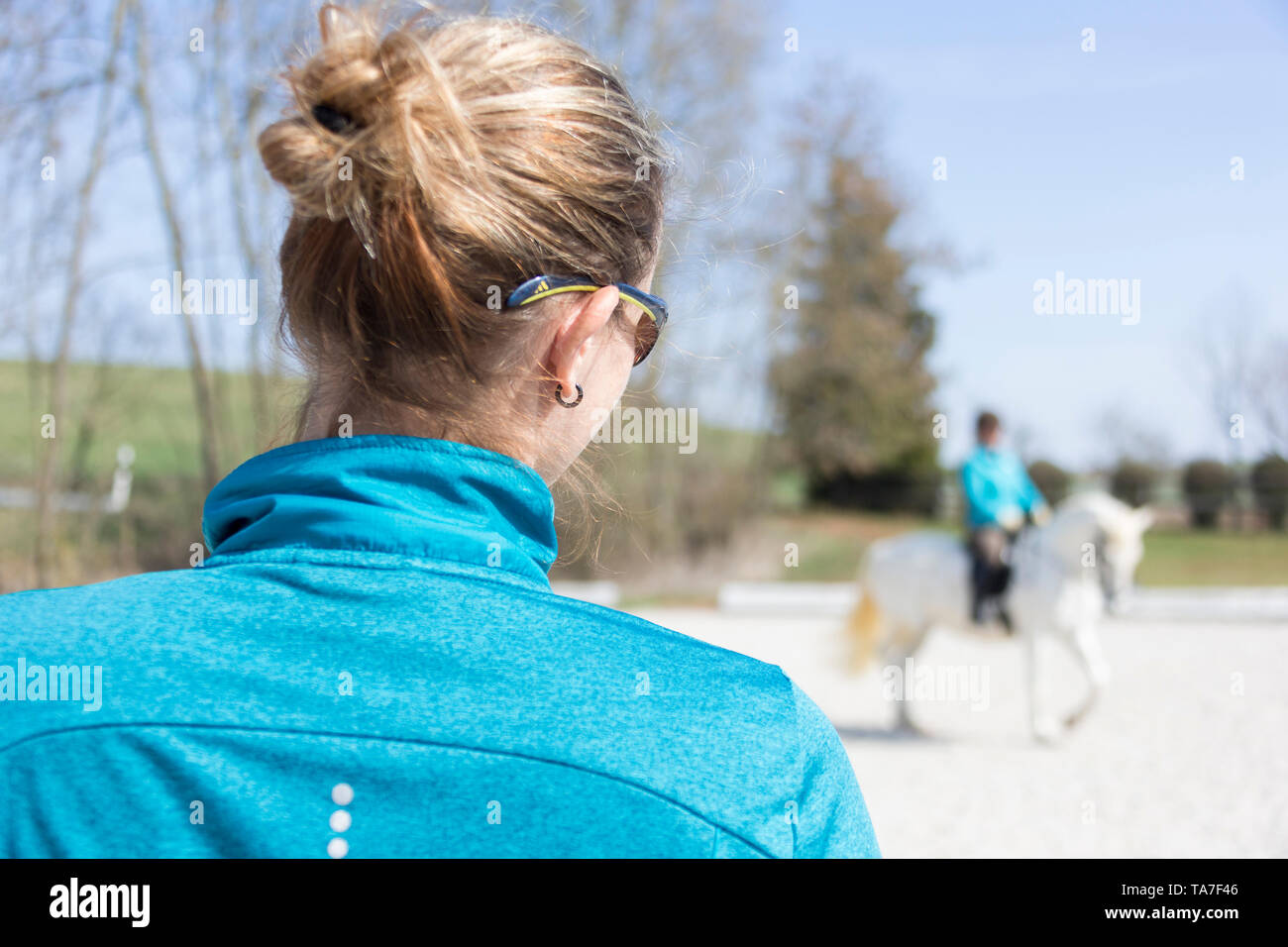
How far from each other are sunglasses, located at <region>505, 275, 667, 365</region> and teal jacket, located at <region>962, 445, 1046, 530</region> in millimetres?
7219

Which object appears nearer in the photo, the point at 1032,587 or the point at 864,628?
the point at 1032,587

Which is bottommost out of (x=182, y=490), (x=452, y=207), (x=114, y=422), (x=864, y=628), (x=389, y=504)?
(x=864, y=628)

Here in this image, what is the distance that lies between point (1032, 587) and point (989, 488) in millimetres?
A: 862

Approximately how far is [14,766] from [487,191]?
0.56 meters

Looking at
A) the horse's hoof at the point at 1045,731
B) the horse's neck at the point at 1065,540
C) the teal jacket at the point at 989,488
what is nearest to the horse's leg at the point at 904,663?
the horse's hoof at the point at 1045,731

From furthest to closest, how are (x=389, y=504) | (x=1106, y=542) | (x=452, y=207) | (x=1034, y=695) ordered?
(x=1034, y=695), (x=1106, y=542), (x=452, y=207), (x=389, y=504)

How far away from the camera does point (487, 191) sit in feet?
3.00

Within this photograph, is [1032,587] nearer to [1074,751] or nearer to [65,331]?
[1074,751]

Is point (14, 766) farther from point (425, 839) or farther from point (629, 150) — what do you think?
point (629, 150)

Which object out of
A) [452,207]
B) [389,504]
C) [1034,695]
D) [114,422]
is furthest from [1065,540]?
[114,422]

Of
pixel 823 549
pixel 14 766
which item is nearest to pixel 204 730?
pixel 14 766

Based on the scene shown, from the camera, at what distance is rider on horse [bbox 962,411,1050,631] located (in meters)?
7.96

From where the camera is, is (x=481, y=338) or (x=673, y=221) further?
(x=673, y=221)

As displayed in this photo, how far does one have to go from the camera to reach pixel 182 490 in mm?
13148
